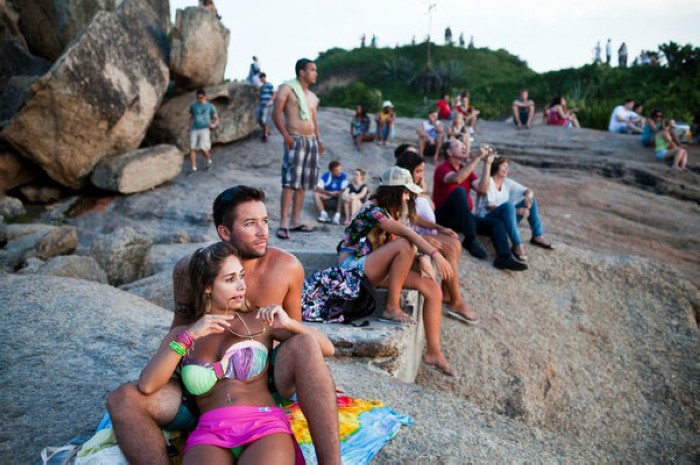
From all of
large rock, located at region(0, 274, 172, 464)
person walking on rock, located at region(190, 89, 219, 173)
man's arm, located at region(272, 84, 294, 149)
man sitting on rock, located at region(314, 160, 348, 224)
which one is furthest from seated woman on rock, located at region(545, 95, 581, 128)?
large rock, located at region(0, 274, 172, 464)

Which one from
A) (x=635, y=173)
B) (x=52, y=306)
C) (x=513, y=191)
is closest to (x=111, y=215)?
(x=52, y=306)

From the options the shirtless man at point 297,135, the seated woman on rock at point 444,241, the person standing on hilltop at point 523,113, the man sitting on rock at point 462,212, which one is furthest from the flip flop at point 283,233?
the person standing on hilltop at point 523,113

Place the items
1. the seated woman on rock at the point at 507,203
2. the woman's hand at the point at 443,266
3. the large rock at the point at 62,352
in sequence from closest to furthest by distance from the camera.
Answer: the large rock at the point at 62,352, the woman's hand at the point at 443,266, the seated woman on rock at the point at 507,203

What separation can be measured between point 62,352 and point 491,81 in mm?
23323

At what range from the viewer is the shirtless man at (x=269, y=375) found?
90.5 inches

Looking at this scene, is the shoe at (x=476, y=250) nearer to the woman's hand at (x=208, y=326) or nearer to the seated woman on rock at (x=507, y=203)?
the seated woman on rock at (x=507, y=203)

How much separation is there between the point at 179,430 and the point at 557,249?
17.5 ft

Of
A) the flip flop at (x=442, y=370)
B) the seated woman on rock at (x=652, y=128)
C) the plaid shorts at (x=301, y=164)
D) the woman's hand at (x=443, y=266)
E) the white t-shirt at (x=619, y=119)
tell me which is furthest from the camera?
the white t-shirt at (x=619, y=119)

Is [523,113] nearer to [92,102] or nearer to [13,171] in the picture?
[92,102]

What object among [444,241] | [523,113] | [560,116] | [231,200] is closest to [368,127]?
[523,113]

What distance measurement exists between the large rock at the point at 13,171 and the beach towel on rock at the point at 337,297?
7.85 m

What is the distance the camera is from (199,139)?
11.4m

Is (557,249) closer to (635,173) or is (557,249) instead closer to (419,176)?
(419,176)

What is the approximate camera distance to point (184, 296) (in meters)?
2.79
